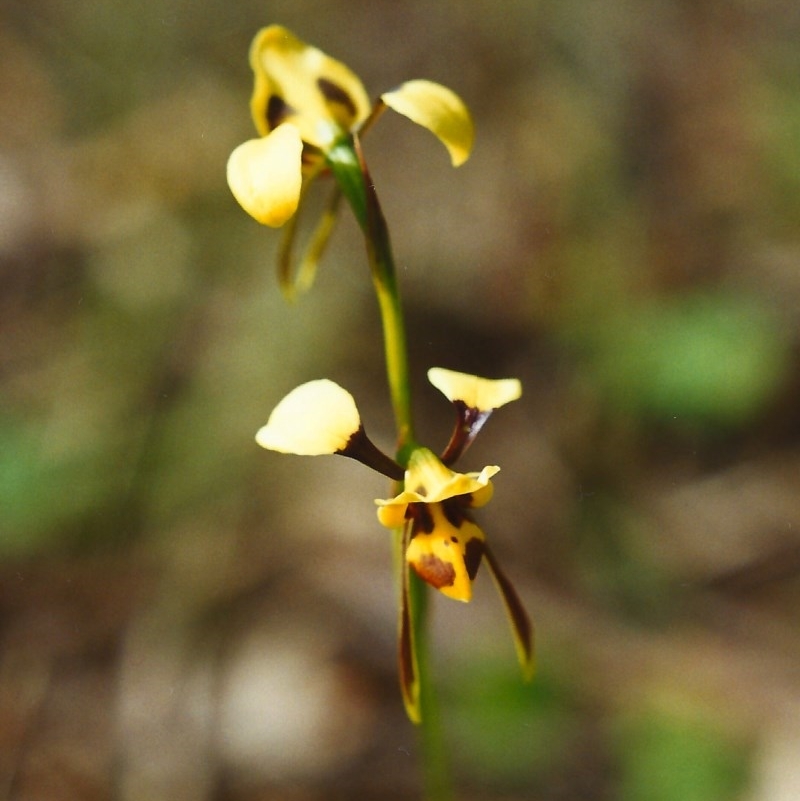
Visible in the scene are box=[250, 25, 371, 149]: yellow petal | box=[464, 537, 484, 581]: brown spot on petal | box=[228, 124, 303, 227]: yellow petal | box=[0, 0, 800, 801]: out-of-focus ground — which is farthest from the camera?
box=[0, 0, 800, 801]: out-of-focus ground

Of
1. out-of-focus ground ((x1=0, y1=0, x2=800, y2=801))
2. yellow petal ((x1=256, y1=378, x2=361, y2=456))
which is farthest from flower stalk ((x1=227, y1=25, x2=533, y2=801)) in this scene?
out-of-focus ground ((x1=0, y1=0, x2=800, y2=801))

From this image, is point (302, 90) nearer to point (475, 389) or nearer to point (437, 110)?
point (437, 110)

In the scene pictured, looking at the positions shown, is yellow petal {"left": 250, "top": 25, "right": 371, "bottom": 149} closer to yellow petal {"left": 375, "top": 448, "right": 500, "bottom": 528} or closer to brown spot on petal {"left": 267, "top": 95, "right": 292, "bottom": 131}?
brown spot on petal {"left": 267, "top": 95, "right": 292, "bottom": 131}

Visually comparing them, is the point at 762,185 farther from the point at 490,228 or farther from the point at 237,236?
the point at 237,236

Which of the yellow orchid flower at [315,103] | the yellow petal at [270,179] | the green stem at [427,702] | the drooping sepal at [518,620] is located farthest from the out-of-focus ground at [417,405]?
the yellow petal at [270,179]

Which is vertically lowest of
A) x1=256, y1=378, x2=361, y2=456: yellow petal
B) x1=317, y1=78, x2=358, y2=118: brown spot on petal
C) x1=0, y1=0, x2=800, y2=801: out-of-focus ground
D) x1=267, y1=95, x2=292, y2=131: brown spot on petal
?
x1=0, y1=0, x2=800, y2=801: out-of-focus ground

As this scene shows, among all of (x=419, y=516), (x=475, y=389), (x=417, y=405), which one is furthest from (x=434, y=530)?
(x=417, y=405)

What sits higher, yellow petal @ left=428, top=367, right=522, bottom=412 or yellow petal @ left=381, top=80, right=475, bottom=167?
yellow petal @ left=381, top=80, right=475, bottom=167
